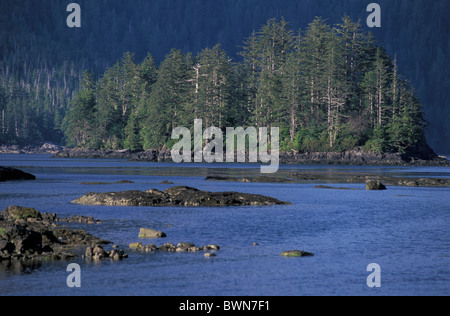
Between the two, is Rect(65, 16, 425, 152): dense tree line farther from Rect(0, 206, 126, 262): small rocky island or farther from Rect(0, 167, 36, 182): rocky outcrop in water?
Rect(0, 206, 126, 262): small rocky island

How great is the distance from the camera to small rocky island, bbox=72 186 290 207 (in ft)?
154

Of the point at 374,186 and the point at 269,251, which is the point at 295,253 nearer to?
the point at 269,251

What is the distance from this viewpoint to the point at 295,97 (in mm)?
129250

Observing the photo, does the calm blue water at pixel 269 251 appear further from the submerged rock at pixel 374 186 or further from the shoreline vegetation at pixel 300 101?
the shoreline vegetation at pixel 300 101

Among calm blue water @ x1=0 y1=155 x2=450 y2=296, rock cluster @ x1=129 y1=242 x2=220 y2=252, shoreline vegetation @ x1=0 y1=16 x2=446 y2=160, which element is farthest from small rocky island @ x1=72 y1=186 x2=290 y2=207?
shoreline vegetation @ x1=0 y1=16 x2=446 y2=160

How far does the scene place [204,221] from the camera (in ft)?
127

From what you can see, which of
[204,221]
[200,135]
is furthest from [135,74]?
[204,221]

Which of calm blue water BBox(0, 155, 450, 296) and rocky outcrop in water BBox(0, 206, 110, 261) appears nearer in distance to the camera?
calm blue water BBox(0, 155, 450, 296)

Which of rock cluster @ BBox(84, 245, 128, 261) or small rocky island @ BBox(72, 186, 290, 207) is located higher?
small rocky island @ BBox(72, 186, 290, 207)

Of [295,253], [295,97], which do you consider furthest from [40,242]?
[295,97]

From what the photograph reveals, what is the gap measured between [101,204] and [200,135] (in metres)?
89.6

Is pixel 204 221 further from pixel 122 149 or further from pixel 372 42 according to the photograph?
pixel 122 149

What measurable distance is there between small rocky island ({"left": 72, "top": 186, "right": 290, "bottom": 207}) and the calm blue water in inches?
64.7

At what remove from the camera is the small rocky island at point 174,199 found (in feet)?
154
